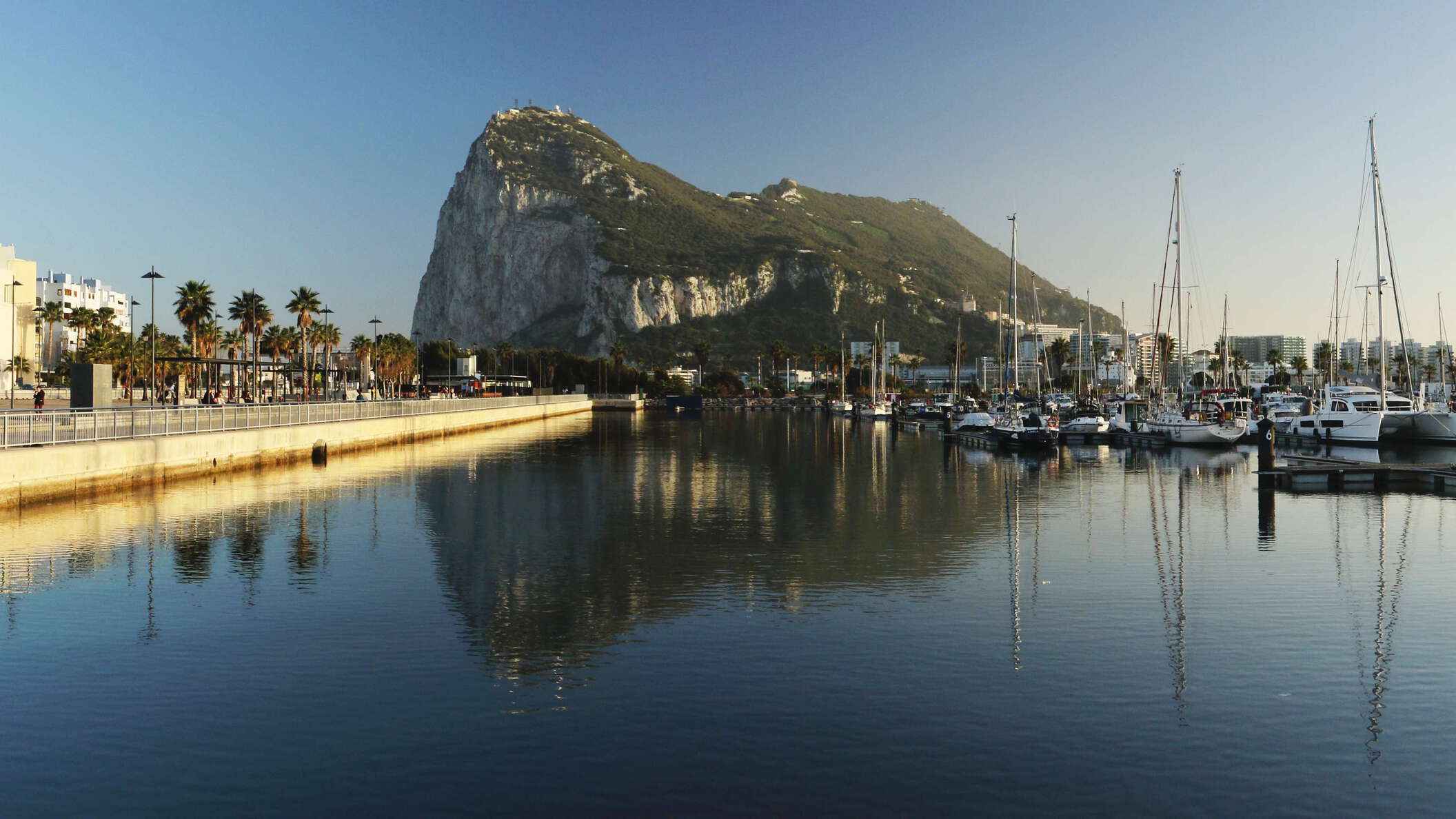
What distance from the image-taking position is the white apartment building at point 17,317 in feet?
445

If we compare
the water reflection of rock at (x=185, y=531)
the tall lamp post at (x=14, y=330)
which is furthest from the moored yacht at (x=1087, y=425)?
the tall lamp post at (x=14, y=330)

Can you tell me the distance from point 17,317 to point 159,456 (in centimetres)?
13027

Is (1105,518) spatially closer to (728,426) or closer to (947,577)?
(947,577)

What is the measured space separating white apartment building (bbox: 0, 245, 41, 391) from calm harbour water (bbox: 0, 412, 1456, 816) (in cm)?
12584

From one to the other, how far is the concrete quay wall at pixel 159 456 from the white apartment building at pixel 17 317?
9084 centimetres

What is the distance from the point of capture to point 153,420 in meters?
40.9

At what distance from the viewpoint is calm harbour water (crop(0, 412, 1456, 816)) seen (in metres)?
10.6

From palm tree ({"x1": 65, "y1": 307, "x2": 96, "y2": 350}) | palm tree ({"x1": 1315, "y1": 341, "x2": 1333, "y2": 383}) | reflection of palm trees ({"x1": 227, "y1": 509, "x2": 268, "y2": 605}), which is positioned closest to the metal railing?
reflection of palm trees ({"x1": 227, "y1": 509, "x2": 268, "y2": 605})

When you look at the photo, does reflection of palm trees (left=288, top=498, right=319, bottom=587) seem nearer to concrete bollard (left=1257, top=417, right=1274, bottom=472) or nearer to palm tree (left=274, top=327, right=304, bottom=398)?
concrete bollard (left=1257, top=417, right=1274, bottom=472)

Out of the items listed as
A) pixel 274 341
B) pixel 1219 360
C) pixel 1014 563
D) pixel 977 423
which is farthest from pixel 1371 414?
pixel 274 341

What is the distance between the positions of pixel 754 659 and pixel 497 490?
28.4 m

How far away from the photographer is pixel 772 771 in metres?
10.9

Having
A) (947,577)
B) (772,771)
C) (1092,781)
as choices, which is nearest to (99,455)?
(947,577)

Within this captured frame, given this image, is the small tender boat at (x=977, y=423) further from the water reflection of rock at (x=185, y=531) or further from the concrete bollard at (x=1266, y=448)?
the water reflection of rock at (x=185, y=531)
